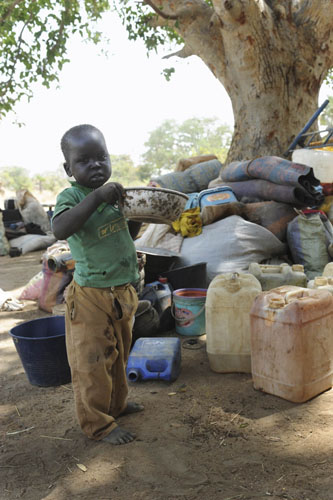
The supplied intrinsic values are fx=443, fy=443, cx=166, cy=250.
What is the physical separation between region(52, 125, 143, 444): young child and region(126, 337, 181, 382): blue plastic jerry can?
671mm

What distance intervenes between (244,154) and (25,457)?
17.7 ft

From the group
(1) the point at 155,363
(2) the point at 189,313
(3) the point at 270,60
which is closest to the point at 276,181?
(2) the point at 189,313

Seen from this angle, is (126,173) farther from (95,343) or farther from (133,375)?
(95,343)

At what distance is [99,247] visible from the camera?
2.03 meters

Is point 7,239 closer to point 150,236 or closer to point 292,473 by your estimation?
point 150,236

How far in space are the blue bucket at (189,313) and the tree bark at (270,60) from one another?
351 cm

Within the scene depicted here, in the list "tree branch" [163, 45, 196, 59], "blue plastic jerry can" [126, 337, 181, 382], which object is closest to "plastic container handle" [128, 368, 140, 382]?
"blue plastic jerry can" [126, 337, 181, 382]

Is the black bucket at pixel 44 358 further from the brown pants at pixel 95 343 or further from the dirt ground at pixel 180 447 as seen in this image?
the brown pants at pixel 95 343

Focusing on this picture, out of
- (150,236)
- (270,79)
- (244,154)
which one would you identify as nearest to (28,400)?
(150,236)

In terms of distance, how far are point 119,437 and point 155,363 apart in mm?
764

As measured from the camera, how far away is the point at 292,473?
178cm

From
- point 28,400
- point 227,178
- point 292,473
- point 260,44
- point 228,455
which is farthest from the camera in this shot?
point 260,44

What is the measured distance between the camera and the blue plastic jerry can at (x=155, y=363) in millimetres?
2814

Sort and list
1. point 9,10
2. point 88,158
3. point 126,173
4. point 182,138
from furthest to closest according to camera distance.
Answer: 1. point 182,138
2. point 126,173
3. point 9,10
4. point 88,158
